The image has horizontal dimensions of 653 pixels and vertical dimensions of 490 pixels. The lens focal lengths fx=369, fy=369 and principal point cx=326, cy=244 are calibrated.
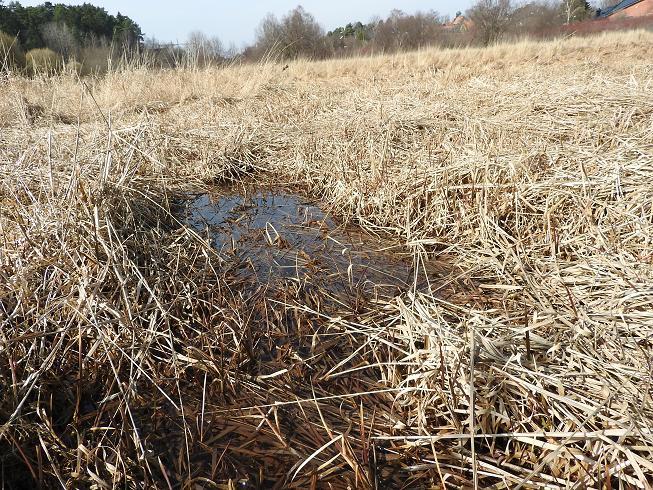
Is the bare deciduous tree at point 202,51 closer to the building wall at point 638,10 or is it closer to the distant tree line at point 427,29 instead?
the distant tree line at point 427,29

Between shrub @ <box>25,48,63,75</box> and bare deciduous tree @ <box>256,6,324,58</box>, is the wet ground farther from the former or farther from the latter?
bare deciduous tree @ <box>256,6,324,58</box>

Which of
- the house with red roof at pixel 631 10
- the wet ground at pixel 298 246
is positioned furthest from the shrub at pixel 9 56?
the house with red roof at pixel 631 10

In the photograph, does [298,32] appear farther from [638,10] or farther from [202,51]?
[638,10]

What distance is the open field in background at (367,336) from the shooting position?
105 centimetres

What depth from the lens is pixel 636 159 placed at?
2.11 metres

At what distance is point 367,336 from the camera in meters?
1.59

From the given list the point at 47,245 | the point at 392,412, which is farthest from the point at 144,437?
the point at 47,245

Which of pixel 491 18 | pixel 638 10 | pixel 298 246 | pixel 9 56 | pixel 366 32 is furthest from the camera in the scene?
pixel 638 10

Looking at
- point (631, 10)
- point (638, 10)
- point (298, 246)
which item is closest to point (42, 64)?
point (298, 246)

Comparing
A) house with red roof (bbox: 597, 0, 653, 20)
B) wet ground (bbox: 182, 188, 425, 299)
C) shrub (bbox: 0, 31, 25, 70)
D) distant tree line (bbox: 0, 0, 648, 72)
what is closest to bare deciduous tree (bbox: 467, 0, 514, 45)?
distant tree line (bbox: 0, 0, 648, 72)

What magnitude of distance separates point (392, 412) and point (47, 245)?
1606mm

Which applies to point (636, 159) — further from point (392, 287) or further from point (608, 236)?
point (392, 287)

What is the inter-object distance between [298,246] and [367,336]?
942 mm

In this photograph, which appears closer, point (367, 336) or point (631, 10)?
point (367, 336)
